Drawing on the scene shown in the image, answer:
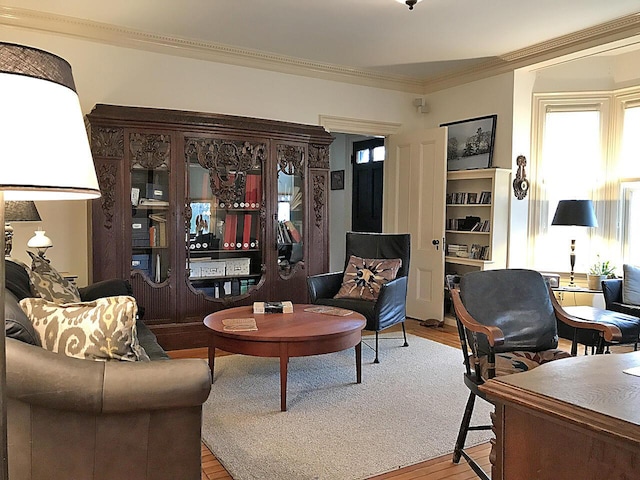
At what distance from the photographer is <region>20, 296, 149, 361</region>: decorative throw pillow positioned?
1.88m

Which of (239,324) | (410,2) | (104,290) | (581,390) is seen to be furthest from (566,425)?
(410,2)

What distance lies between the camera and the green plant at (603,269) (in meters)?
4.92

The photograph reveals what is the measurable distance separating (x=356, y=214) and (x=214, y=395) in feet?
15.4

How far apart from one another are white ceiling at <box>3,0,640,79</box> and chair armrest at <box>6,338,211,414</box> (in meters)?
3.09

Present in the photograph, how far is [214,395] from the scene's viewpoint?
11.1 feet

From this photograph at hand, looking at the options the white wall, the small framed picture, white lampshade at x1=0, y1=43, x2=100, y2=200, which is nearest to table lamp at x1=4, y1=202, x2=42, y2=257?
the white wall

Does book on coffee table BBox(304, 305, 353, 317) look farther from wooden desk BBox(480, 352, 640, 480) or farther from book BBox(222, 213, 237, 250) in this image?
wooden desk BBox(480, 352, 640, 480)

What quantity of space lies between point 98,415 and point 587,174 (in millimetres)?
5096

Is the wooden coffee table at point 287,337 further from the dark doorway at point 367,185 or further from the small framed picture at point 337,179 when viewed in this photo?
the small framed picture at point 337,179

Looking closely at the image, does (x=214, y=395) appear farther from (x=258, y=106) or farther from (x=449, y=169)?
(x=449, y=169)

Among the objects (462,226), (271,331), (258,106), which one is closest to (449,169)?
(462,226)

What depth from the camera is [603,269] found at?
4.95 meters

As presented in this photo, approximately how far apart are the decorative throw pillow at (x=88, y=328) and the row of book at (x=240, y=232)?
111 inches

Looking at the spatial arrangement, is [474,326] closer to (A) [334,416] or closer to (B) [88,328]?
(A) [334,416]
